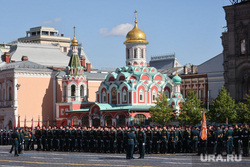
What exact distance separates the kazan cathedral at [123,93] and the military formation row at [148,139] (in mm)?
25646

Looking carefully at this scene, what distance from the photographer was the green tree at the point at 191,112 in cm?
5969

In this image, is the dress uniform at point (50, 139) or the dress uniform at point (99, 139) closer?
the dress uniform at point (99, 139)

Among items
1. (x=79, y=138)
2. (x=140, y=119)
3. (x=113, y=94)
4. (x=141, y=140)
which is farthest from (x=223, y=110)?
(x=141, y=140)

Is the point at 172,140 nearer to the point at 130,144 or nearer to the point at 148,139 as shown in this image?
the point at 148,139

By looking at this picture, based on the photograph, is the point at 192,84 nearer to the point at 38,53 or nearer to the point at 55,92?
the point at 55,92

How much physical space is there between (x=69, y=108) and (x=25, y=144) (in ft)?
114

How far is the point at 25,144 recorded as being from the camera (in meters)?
40.4

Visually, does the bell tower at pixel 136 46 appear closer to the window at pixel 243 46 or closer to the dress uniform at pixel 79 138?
the window at pixel 243 46

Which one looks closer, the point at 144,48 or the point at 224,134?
the point at 224,134

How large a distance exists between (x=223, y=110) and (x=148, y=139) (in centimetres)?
2137

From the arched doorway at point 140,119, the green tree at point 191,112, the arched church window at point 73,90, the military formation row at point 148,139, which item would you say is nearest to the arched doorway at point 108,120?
the arched doorway at point 140,119

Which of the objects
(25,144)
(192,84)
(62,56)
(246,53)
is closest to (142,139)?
(25,144)

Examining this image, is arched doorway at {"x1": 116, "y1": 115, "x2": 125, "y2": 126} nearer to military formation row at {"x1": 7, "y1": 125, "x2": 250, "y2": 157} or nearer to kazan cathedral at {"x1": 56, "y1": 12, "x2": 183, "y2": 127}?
kazan cathedral at {"x1": 56, "y1": 12, "x2": 183, "y2": 127}

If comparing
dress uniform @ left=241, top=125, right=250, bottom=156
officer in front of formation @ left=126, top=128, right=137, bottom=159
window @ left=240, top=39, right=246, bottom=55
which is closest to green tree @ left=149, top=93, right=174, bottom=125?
window @ left=240, top=39, right=246, bottom=55
